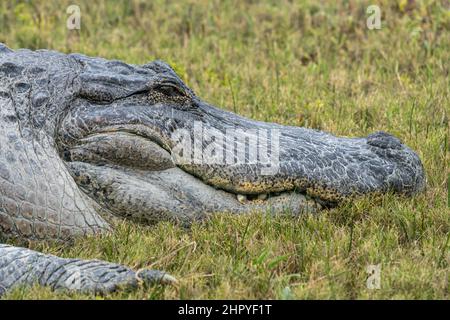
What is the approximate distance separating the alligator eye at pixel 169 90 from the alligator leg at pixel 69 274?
4.50 feet

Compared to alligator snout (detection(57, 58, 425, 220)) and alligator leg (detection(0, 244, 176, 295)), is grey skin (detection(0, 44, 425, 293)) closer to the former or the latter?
alligator snout (detection(57, 58, 425, 220))

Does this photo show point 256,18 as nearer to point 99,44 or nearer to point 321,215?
point 99,44

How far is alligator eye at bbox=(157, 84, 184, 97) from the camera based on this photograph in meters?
5.80

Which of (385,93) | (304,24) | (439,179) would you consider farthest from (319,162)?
(304,24)

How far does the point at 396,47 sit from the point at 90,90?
510cm

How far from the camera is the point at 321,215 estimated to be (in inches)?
225

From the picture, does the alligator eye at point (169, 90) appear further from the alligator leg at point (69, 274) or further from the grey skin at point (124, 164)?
the alligator leg at point (69, 274)

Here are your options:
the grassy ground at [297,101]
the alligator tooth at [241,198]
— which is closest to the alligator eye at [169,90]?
the alligator tooth at [241,198]

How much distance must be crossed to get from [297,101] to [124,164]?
314cm

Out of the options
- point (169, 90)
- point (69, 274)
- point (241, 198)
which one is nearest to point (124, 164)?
point (169, 90)

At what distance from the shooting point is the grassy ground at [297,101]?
4938mm

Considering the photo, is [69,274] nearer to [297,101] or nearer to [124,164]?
[124,164]

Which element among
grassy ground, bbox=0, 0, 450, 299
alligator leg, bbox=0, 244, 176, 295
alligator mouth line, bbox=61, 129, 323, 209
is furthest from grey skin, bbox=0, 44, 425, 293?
alligator leg, bbox=0, 244, 176, 295
